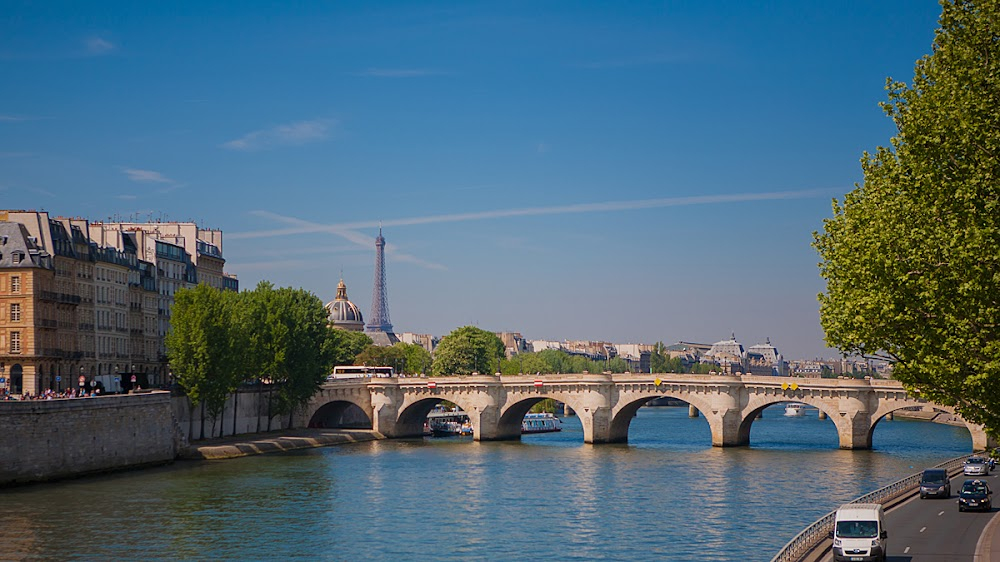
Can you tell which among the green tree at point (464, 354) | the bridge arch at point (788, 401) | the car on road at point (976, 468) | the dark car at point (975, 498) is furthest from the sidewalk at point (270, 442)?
the dark car at point (975, 498)

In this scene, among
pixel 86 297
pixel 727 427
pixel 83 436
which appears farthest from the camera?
pixel 727 427

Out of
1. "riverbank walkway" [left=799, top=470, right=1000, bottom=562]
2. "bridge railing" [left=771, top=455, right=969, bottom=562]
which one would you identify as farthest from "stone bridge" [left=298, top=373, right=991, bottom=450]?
"riverbank walkway" [left=799, top=470, right=1000, bottom=562]

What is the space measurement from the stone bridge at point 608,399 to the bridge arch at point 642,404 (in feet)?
0.29

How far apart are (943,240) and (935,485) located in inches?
1193

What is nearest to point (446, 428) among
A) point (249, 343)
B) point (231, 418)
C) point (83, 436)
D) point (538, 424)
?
point (538, 424)

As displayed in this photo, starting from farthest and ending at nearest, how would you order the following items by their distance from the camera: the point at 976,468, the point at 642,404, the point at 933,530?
the point at 642,404
the point at 976,468
the point at 933,530

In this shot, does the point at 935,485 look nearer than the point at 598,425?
Yes

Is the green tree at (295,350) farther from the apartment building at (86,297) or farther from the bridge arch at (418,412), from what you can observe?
the apartment building at (86,297)

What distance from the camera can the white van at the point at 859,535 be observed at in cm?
3988

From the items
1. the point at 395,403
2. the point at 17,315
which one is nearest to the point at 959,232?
the point at 17,315

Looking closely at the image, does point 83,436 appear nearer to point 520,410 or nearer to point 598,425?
point 598,425

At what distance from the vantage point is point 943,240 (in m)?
32.6

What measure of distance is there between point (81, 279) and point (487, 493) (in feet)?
150

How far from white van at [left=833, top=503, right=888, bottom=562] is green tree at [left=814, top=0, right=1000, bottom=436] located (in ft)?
19.8
